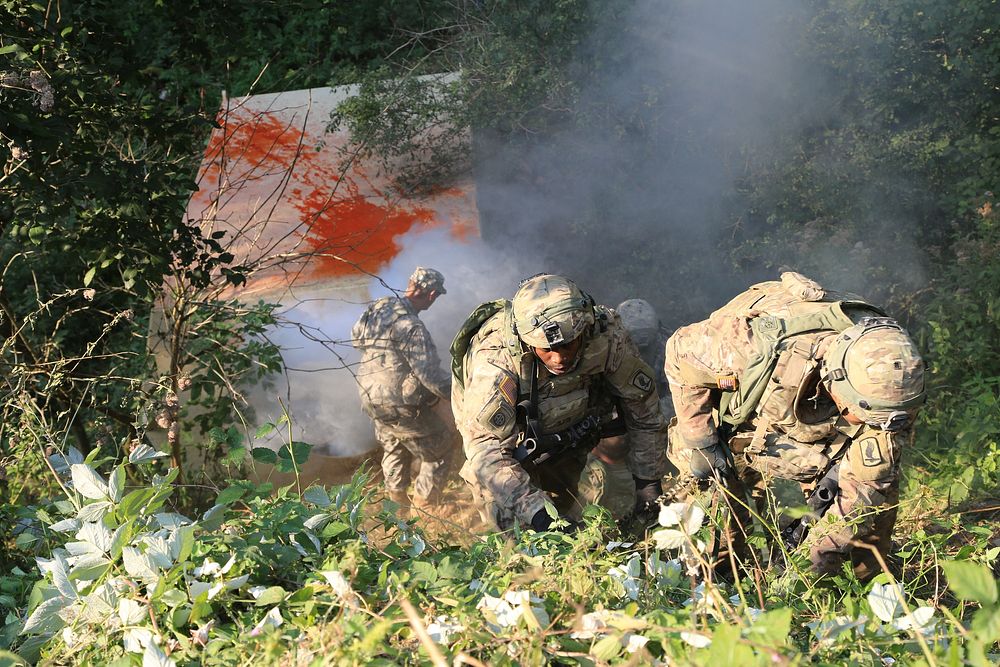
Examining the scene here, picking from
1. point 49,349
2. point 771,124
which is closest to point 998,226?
point 771,124

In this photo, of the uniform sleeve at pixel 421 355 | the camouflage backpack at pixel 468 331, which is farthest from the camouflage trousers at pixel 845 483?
the uniform sleeve at pixel 421 355

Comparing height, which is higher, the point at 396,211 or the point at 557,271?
the point at 396,211

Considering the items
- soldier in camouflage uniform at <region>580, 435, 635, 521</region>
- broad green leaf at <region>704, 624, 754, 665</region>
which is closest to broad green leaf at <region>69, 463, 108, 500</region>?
broad green leaf at <region>704, 624, 754, 665</region>

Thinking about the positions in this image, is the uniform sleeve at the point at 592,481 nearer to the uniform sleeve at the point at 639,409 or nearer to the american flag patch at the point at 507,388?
the uniform sleeve at the point at 639,409

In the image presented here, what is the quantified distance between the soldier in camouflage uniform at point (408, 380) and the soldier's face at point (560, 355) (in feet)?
5.98

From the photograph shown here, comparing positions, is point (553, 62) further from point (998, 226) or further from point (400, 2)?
point (998, 226)

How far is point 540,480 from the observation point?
457cm

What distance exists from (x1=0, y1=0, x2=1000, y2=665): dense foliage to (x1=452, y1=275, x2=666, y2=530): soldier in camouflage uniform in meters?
0.40

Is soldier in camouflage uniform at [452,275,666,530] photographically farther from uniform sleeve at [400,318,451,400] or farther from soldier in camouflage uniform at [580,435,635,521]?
uniform sleeve at [400,318,451,400]

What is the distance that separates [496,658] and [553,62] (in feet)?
23.9

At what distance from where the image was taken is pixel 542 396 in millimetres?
4152

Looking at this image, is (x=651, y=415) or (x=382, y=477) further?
(x=382, y=477)

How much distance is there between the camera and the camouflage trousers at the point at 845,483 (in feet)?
11.1

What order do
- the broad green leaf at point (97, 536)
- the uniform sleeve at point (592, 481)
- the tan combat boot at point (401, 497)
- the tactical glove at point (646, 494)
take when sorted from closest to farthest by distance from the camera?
the broad green leaf at point (97, 536), the tactical glove at point (646, 494), the uniform sleeve at point (592, 481), the tan combat boot at point (401, 497)
